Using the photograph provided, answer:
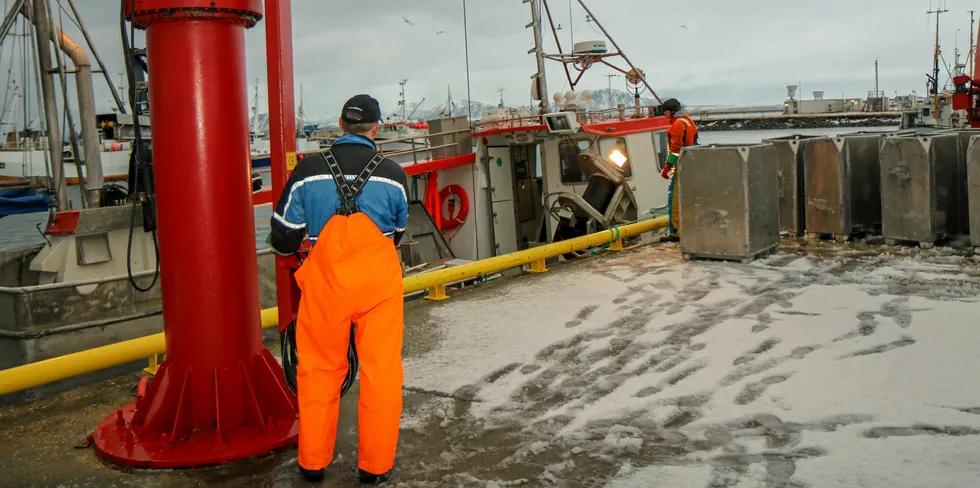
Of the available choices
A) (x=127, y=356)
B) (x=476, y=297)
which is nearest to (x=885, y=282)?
(x=476, y=297)

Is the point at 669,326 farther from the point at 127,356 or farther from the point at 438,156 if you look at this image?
the point at 438,156

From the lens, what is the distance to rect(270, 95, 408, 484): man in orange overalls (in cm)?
336

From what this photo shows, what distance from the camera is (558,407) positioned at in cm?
439

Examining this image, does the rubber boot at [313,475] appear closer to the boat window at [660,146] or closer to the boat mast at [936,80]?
the boat window at [660,146]

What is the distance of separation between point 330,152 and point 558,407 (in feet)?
6.07

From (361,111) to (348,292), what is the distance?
33.0 inches

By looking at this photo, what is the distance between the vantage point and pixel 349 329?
136 inches

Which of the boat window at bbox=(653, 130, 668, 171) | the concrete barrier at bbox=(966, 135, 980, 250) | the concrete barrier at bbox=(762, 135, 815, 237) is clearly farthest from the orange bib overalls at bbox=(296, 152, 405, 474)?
the boat window at bbox=(653, 130, 668, 171)

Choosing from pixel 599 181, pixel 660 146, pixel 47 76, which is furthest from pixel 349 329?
pixel 660 146

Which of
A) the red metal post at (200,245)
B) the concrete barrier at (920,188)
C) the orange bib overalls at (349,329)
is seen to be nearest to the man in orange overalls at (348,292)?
the orange bib overalls at (349,329)

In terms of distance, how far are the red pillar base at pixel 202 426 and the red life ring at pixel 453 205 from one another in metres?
9.01

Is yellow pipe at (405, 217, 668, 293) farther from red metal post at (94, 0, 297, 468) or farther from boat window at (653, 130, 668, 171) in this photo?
boat window at (653, 130, 668, 171)

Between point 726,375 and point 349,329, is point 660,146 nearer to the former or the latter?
point 726,375

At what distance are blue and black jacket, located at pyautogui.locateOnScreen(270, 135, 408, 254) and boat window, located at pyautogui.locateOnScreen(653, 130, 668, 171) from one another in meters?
9.57
